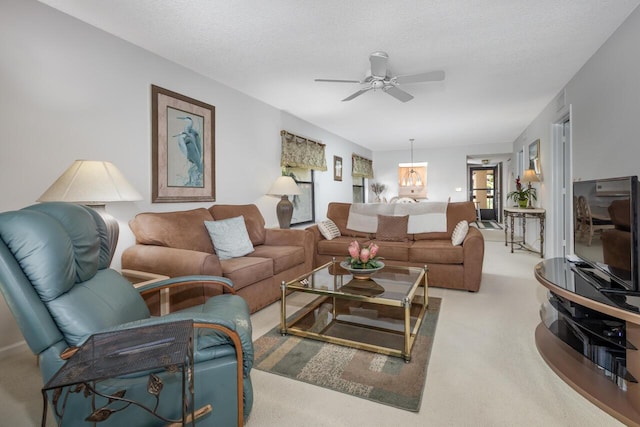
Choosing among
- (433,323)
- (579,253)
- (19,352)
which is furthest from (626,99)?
(19,352)

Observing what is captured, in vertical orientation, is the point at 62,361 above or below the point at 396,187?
below

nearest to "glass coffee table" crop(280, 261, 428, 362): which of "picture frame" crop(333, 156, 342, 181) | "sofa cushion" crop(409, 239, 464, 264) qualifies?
"sofa cushion" crop(409, 239, 464, 264)

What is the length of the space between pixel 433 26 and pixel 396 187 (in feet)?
22.9

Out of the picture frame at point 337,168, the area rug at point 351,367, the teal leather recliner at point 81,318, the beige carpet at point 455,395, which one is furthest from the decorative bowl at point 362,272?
the picture frame at point 337,168

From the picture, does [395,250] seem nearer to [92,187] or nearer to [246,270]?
[246,270]

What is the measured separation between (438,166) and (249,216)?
6.78 meters

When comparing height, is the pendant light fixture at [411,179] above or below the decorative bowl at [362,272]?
above

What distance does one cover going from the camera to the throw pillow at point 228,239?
9.96ft

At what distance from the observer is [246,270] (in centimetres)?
264

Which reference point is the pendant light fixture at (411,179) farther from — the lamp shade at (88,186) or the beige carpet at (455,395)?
the lamp shade at (88,186)

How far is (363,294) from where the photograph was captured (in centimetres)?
223

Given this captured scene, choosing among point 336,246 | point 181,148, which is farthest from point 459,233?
point 181,148

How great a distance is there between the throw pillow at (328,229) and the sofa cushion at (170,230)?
1.66 metres

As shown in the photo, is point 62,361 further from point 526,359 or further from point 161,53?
point 161,53
